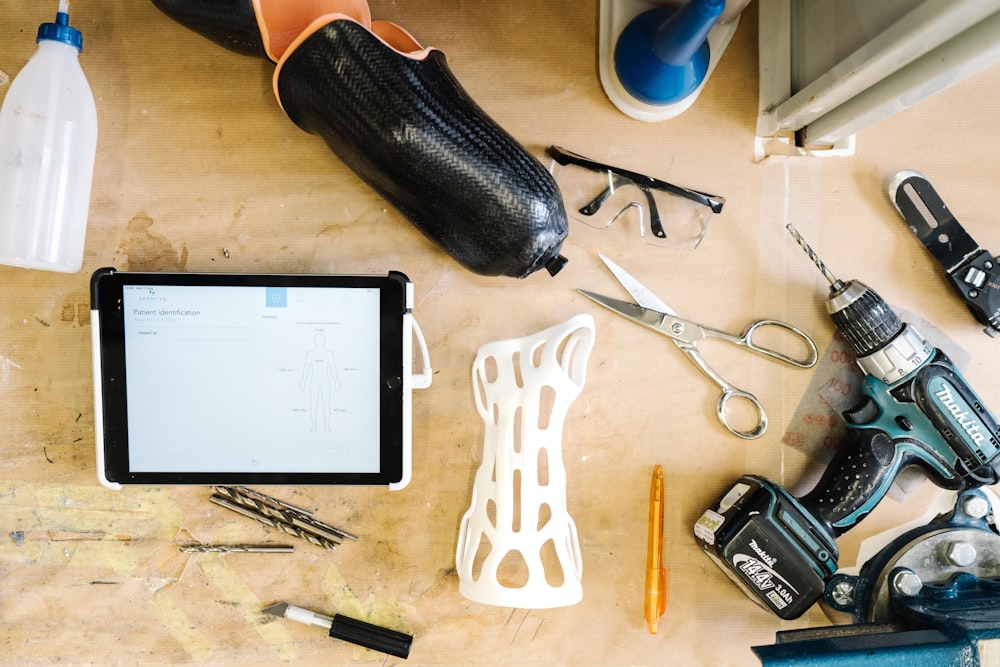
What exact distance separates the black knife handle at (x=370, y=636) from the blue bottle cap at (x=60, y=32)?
0.72 metres

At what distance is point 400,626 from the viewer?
0.78 m

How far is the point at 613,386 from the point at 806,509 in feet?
0.84

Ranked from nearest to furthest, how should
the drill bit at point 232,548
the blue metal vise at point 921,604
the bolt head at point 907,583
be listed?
the blue metal vise at point 921,604, the bolt head at point 907,583, the drill bit at point 232,548

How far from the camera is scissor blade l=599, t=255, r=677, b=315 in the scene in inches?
30.2

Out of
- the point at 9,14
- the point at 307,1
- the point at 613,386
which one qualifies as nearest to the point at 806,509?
the point at 613,386

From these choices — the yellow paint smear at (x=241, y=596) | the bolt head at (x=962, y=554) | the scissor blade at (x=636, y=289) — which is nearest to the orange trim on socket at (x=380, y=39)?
the scissor blade at (x=636, y=289)

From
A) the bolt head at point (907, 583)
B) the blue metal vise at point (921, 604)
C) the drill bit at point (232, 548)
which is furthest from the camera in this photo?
the drill bit at point (232, 548)

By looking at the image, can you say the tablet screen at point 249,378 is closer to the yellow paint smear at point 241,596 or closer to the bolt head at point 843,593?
the yellow paint smear at point 241,596

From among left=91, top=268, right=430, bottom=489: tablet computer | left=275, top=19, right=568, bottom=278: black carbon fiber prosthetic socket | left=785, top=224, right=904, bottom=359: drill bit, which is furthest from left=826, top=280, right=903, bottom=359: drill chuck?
left=91, top=268, right=430, bottom=489: tablet computer

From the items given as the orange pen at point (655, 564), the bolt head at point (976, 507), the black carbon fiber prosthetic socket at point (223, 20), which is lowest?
the orange pen at point (655, 564)

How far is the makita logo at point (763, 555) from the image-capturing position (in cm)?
70

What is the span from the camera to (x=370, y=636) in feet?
2.48

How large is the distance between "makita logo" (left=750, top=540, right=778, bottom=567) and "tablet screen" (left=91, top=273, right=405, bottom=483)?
1.35 ft

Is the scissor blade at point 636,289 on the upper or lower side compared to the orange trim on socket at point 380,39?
lower
